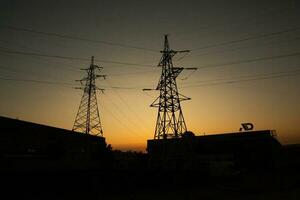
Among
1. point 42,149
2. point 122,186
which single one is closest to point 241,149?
point 42,149

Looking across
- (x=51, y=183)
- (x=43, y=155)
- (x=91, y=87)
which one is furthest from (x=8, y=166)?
(x=91, y=87)

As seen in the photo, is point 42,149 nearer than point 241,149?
Yes

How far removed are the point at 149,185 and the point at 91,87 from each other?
21883 mm

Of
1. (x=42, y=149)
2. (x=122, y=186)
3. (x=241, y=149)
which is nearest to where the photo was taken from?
(x=122, y=186)

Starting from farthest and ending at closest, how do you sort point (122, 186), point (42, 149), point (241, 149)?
point (241, 149) < point (42, 149) < point (122, 186)

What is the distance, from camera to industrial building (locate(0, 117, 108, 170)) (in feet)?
103

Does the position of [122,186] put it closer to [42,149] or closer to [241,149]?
[42,149]

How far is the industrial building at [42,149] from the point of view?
31.5 m

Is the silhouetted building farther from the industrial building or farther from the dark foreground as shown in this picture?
the dark foreground

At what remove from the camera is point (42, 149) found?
128ft

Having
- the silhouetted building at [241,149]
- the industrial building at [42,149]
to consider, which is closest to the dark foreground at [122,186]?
the industrial building at [42,149]

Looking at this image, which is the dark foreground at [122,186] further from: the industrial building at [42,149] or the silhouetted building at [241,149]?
the silhouetted building at [241,149]

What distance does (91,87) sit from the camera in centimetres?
4366

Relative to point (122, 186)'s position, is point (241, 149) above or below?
above
